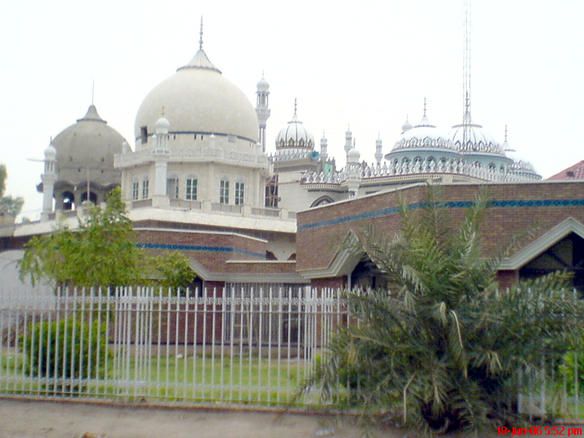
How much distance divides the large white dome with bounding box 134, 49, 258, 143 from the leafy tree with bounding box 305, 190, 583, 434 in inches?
1274

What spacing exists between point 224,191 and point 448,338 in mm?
32541

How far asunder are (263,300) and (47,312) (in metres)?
3.56

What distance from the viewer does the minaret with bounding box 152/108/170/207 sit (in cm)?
4100

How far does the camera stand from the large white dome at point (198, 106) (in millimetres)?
43594


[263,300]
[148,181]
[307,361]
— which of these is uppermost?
[148,181]

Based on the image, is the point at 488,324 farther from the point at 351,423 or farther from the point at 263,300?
the point at 263,300

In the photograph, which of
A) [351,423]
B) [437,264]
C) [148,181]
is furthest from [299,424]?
[148,181]

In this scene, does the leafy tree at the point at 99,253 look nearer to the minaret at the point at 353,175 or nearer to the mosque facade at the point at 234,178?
the mosque facade at the point at 234,178

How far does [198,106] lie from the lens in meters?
43.6

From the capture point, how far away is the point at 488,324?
11.4m

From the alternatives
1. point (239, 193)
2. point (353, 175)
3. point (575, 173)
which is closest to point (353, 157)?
point (353, 175)

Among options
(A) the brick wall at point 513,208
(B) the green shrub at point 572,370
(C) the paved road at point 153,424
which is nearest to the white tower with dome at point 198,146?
(A) the brick wall at point 513,208

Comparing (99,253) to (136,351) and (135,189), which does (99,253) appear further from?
(135,189)

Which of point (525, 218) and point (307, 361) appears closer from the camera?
point (307, 361)
